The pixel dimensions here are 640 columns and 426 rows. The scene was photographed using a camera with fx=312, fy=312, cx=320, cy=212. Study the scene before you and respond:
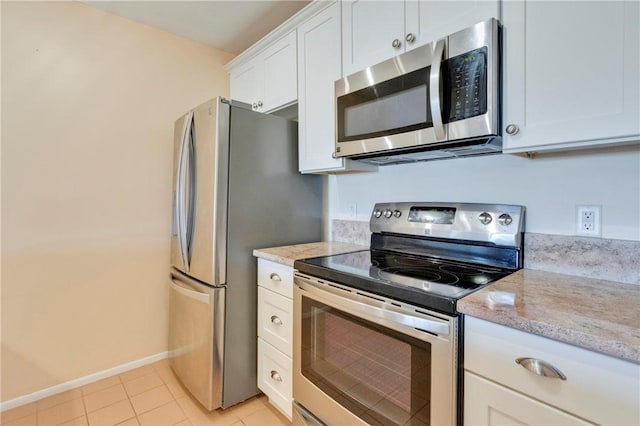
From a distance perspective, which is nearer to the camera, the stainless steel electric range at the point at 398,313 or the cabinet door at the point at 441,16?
the stainless steel electric range at the point at 398,313

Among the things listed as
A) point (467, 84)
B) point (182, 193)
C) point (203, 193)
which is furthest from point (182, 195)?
point (467, 84)

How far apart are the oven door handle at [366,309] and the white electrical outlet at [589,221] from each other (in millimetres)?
733

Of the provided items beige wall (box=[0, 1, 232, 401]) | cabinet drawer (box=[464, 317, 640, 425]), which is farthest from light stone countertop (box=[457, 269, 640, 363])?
beige wall (box=[0, 1, 232, 401])

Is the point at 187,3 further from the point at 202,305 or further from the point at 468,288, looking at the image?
the point at 468,288

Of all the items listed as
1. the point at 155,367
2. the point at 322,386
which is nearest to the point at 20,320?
the point at 155,367

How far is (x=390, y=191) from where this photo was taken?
6.13 ft

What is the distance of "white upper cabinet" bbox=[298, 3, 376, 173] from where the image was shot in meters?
1.73

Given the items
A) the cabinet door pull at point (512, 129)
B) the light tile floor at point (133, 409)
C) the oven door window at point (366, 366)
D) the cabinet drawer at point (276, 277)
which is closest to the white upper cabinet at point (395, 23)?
the cabinet door pull at point (512, 129)

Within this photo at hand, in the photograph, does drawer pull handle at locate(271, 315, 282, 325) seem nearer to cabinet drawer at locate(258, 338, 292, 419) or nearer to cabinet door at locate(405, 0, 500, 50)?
cabinet drawer at locate(258, 338, 292, 419)

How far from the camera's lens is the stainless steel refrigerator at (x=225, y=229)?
1.73 meters

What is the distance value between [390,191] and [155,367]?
6.87ft

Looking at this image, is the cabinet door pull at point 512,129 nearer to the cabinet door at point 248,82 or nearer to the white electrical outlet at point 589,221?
the white electrical outlet at point 589,221

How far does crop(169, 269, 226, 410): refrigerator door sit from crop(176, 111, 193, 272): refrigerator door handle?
0.19 metres

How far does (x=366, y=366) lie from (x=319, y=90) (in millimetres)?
1455
